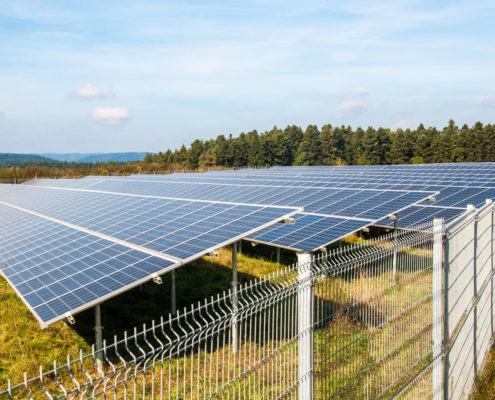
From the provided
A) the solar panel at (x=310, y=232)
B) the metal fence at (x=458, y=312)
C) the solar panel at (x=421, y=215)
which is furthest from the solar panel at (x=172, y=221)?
the solar panel at (x=421, y=215)

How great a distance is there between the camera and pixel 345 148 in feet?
320

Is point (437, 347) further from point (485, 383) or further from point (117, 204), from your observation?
point (117, 204)

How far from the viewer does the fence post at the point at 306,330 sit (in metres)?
4.23

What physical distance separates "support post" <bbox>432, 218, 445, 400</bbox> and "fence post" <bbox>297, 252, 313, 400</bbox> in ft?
8.18

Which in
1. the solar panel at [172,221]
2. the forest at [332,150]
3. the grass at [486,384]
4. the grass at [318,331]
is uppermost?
the forest at [332,150]

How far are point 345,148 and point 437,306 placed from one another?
94821mm

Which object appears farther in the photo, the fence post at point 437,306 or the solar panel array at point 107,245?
the solar panel array at point 107,245

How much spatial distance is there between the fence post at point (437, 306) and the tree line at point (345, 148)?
73.4 m

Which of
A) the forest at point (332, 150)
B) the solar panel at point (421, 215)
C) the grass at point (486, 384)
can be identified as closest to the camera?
the grass at point (486, 384)

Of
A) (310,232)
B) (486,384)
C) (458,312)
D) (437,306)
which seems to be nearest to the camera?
(437,306)

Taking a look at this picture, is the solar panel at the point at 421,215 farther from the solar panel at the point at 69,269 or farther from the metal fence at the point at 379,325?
the solar panel at the point at 69,269

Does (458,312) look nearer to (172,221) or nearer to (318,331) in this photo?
(318,331)

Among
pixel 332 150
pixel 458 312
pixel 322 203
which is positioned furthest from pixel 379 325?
pixel 332 150

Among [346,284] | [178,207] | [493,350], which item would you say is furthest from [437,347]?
[178,207]
